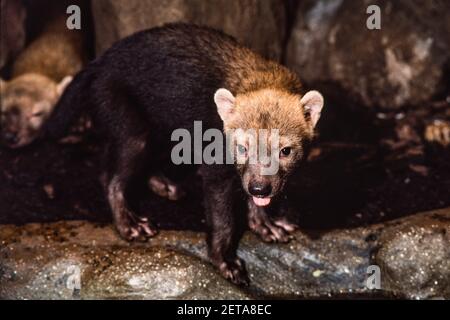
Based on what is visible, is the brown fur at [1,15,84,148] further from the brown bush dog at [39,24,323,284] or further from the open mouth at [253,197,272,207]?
the open mouth at [253,197,272,207]

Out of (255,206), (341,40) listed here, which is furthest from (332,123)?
(255,206)

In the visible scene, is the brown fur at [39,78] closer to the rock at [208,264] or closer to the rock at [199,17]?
the rock at [199,17]

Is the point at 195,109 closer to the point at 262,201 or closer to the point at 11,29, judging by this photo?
the point at 262,201

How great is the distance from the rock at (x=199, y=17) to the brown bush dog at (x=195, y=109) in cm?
127

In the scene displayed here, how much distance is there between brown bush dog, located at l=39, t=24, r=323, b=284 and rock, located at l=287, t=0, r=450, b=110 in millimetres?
3079

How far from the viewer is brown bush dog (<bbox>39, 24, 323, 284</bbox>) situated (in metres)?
6.70

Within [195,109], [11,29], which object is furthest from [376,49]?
[11,29]

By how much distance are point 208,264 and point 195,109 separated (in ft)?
4.95

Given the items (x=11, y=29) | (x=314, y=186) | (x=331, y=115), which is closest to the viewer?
(x=314, y=186)

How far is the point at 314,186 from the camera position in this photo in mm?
8211

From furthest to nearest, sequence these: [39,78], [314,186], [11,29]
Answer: [39,78] → [11,29] → [314,186]

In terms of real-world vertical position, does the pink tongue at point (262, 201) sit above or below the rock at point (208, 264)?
above

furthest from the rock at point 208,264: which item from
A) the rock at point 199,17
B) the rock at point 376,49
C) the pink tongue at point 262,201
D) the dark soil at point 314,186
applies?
the rock at point 376,49

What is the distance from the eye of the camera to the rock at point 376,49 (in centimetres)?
988
